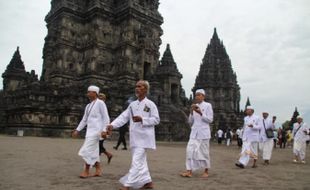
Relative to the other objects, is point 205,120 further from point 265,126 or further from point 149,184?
point 265,126

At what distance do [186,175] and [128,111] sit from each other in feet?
7.62

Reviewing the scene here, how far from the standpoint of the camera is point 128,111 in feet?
20.7

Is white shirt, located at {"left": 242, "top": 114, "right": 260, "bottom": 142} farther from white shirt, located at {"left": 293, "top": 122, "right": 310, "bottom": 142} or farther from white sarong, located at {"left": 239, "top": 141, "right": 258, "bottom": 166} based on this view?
white shirt, located at {"left": 293, "top": 122, "right": 310, "bottom": 142}

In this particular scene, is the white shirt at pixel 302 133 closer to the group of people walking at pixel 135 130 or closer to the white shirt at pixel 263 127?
the white shirt at pixel 263 127

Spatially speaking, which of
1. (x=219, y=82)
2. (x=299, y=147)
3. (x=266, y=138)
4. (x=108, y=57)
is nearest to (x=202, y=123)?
(x=266, y=138)

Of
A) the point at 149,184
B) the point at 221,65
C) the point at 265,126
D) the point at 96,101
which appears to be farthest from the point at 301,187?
the point at 221,65

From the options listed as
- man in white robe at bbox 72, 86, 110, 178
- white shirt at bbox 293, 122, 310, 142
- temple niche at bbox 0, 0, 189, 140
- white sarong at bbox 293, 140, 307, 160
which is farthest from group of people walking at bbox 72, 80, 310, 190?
temple niche at bbox 0, 0, 189, 140

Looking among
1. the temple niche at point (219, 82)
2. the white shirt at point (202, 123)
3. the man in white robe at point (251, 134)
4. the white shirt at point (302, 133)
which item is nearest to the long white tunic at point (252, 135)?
the man in white robe at point (251, 134)

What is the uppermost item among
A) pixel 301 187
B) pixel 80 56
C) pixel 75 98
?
pixel 80 56

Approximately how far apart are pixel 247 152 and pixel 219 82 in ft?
156

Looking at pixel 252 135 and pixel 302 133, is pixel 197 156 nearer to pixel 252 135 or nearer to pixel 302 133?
pixel 252 135

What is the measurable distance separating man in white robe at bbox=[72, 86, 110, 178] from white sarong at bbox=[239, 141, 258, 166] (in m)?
4.90

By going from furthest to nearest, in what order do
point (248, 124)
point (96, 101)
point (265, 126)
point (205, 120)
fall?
point (265, 126)
point (248, 124)
point (205, 120)
point (96, 101)

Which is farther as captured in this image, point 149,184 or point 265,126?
point 265,126
